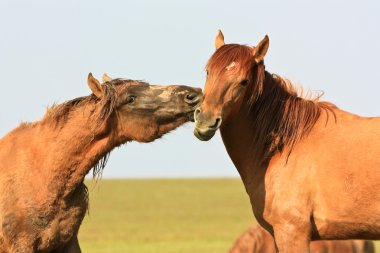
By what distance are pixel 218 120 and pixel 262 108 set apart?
79 cm

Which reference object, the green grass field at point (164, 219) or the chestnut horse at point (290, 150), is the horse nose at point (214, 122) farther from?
the green grass field at point (164, 219)

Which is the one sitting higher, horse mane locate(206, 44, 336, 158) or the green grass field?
horse mane locate(206, 44, 336, 158)

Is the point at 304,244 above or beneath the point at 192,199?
above

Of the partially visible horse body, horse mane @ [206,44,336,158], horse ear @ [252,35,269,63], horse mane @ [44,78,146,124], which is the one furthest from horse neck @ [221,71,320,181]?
the partially visible horse body

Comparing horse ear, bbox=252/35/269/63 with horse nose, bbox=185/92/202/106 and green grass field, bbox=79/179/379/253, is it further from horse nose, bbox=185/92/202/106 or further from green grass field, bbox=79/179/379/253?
green grass field, bbox=79/179/379/253

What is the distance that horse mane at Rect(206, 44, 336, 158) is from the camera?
8586 mm

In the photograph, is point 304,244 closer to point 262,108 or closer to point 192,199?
point 262,108

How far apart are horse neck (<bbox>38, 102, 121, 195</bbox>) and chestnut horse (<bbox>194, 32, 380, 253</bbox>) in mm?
1258

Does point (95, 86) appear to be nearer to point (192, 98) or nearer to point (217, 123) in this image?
point (192, 98)

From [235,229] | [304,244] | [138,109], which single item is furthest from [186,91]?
[235,229]

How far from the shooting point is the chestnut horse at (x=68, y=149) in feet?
28.4

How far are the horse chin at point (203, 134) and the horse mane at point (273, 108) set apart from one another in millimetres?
749

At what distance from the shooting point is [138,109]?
9070 millimetres

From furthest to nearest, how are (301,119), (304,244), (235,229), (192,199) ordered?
(192,199) → (235,229) → (301,119) → (304,244)
